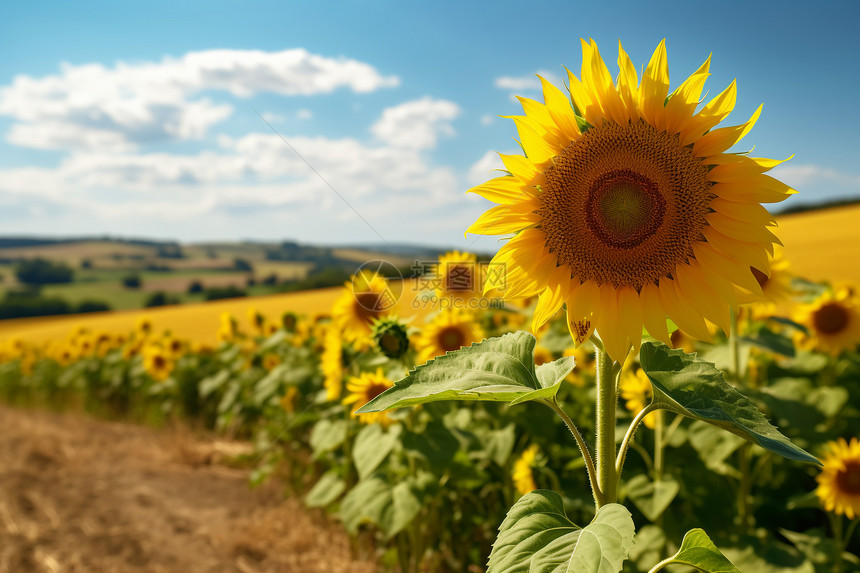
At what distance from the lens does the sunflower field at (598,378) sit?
1317 millimetres

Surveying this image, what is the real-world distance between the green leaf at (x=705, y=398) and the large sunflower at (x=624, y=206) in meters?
0.09

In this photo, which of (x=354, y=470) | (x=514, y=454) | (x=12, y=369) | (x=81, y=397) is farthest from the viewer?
(x=12, y=369)

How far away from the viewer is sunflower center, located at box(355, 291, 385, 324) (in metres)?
3.45

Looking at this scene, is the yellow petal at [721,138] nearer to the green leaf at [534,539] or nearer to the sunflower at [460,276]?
the green leaf at [534,539]

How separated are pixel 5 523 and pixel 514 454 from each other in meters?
3.92

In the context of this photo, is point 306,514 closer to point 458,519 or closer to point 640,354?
point 458,519

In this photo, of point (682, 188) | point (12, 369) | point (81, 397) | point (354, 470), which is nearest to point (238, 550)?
point (354, 470)

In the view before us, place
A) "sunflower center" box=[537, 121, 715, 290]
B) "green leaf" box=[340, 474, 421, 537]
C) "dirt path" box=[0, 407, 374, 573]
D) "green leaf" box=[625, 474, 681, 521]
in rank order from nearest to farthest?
"sunflower center" box=[537, 121, 715, 290], "green leaf" box=[625, 474, 681, 521], "green leaf" box=[340, 474, 421, 537], "dirt path" box=[0, 407, 374, 573]

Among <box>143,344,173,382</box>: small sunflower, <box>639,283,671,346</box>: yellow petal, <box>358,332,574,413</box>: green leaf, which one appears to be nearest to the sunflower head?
<box>358,332,574,413</box>: green leaf

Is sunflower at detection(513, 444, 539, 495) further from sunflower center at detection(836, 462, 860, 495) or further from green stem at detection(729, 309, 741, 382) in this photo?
sunflower center at detection(836, 462, 860, 495)

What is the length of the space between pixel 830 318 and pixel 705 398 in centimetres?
296

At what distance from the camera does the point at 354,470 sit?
12.5 ft

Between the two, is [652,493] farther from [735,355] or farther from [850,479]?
[850,479]

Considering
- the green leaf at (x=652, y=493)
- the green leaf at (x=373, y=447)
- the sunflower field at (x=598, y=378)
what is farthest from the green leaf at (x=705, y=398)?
the green leaf at (x=373, y=447)
